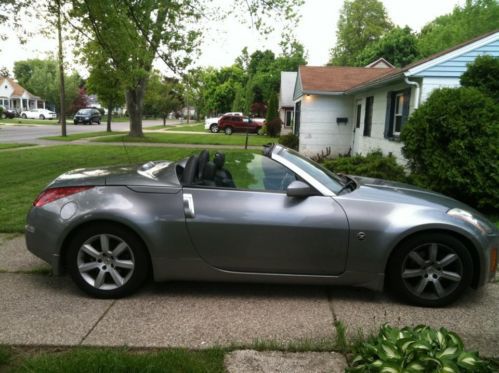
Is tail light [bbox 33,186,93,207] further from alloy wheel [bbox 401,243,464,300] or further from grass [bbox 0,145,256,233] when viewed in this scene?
alloy wheel [bbox 401,243,464,300]

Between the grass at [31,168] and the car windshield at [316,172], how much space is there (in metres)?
0.60

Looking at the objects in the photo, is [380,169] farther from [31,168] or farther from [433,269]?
[31,168]

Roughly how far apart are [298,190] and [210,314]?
1248 mm

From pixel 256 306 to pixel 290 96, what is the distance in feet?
122

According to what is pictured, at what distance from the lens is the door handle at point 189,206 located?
153 inches

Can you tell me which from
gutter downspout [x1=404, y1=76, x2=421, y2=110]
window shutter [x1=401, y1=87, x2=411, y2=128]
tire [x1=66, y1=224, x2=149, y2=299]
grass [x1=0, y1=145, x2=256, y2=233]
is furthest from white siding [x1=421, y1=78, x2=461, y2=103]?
tire [x1=66, y1=224, x2=149, y2=299]

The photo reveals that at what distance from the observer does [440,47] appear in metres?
45.1

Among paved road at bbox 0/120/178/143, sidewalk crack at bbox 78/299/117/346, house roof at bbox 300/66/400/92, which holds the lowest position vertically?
sidewalk crack at bbox 78/299/117/346

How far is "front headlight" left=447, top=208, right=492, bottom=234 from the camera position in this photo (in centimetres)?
391

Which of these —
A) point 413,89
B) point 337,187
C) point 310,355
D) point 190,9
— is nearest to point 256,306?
point 310,355

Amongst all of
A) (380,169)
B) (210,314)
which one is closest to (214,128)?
(380,169)

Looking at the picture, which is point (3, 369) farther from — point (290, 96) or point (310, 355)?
point (290, 96)

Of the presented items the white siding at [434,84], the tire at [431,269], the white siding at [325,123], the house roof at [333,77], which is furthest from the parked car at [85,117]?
the tire at [431,269]

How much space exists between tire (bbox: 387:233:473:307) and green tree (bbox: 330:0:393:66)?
7028 centimetres
